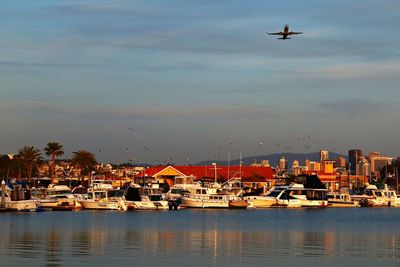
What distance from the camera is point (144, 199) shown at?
119 m

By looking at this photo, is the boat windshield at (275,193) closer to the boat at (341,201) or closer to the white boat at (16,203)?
the boat at (341,201)

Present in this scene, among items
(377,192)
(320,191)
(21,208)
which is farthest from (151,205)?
(377,192)

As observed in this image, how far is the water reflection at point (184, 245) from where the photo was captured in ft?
145

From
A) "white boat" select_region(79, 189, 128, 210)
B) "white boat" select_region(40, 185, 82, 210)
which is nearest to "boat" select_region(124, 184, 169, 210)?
"white boat" select_region(79, 189, 128, 210)

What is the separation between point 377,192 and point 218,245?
10277 centimetres

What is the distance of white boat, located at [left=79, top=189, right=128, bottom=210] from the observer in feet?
380

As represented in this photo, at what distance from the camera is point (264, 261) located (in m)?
43.7

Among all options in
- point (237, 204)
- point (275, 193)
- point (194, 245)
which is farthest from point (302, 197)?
point (194, 245)

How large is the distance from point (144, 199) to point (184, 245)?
214 ft

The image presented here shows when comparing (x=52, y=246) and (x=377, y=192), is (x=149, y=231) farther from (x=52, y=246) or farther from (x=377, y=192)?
(x=377, y=192)

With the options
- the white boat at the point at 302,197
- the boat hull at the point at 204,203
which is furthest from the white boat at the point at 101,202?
the white boat at the point at 302,197

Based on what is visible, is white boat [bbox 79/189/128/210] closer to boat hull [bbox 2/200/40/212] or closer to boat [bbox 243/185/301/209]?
boat hull [bbox 2/200/40/212]

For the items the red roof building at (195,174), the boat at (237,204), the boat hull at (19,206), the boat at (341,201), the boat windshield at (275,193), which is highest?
the red roof building at (195,174)

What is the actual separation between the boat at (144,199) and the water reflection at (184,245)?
133ft
